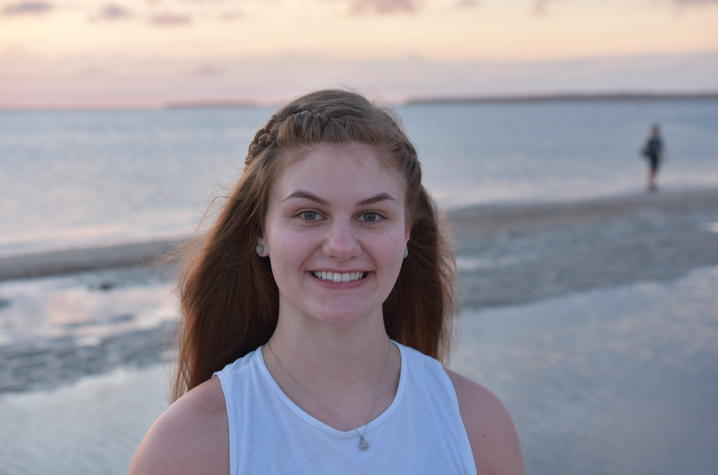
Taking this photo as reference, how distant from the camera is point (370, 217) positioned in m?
2.31

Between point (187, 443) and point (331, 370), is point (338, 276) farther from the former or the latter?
point (187, 443)

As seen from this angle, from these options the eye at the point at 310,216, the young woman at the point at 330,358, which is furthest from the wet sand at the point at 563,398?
the eye at the point at 310,216

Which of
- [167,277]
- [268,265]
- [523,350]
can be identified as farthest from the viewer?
[167,277]

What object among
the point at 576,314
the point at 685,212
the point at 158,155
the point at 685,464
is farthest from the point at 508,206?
the point at 158,155

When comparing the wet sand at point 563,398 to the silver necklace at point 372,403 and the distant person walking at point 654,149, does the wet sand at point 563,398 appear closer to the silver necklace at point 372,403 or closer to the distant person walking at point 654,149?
the silver necklace at point 372,403

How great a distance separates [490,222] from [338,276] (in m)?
18.6

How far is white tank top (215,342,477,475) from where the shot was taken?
2.12 metres

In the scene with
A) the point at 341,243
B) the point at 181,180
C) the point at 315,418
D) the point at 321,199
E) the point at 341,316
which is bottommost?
the point at 181,180

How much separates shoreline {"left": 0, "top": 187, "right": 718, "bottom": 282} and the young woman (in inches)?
348

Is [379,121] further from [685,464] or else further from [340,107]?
[685,464]

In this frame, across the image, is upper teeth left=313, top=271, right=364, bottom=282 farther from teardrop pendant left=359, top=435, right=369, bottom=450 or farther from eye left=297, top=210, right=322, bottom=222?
teardrop pendant left=359, top=435, right=369, bottom=450

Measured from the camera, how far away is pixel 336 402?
2322 mm

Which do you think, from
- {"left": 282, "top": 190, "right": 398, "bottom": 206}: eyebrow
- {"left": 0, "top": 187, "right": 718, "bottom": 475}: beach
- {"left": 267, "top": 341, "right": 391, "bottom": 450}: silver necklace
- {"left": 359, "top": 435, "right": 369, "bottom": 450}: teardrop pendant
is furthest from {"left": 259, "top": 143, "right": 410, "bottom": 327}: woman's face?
{"left": 0, "top": 187, "right": 718, "bottom": 475}: beach

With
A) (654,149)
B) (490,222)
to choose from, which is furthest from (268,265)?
(654,149)
